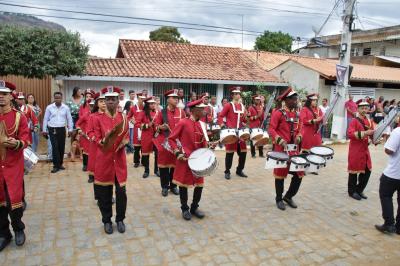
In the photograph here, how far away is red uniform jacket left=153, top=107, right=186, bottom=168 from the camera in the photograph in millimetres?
6859

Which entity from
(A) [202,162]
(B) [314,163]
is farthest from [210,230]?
(B) [314,163]

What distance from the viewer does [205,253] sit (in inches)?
180

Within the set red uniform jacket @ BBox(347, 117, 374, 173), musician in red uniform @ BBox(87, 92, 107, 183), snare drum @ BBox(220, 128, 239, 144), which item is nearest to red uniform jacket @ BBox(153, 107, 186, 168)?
snare drum @ BBox(220, 128, 239, 144)

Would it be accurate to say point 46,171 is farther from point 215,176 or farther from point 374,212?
point 374,212

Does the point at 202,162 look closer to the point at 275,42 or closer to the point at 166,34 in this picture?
the point at 166,34

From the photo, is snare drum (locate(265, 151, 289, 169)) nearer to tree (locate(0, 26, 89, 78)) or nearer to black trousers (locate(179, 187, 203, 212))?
black trousers (locate(179, 187, 203, 212))

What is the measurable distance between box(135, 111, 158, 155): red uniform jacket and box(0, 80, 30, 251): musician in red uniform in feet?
11.3

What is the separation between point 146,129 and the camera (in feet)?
26.2

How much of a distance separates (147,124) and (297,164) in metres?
3.46

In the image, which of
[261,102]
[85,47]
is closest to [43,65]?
[85,47]

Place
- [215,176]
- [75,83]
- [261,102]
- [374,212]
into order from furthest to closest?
[75,83]
[261,102]
[215,176]
[374,212]

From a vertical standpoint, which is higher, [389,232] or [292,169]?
[292,169]

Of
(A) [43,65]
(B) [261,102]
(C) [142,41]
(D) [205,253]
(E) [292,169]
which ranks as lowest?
(D) [205,253]

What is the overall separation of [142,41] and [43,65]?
8628mm
